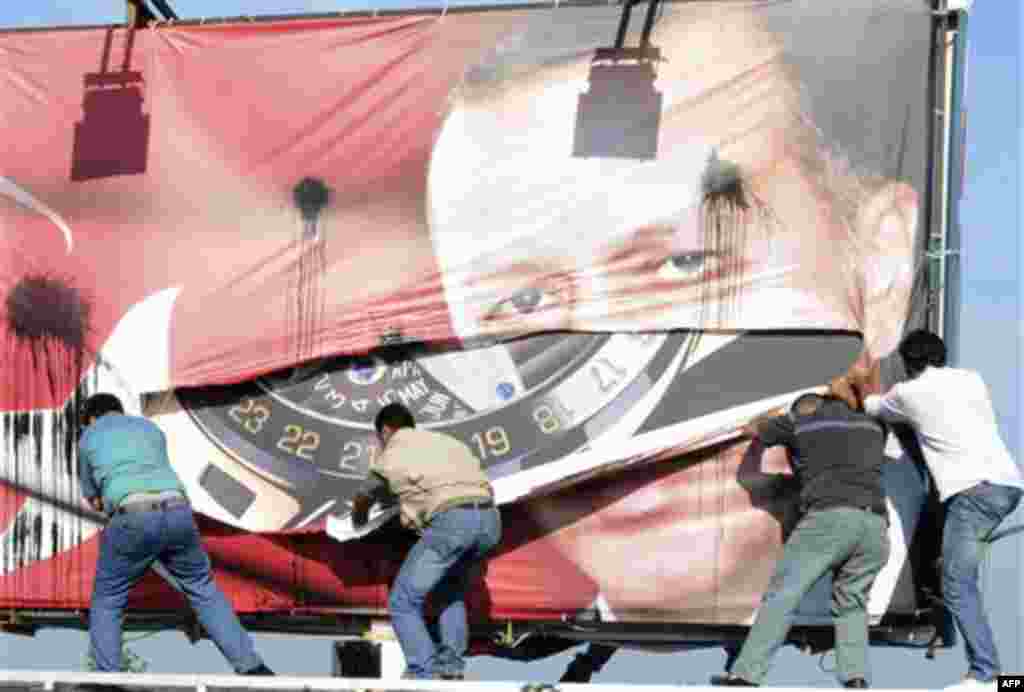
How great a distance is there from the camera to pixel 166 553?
32.3 ft

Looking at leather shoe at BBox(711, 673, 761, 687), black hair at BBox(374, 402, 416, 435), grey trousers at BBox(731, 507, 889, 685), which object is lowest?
leather shoe at BBox(711, 673, 761, 687)

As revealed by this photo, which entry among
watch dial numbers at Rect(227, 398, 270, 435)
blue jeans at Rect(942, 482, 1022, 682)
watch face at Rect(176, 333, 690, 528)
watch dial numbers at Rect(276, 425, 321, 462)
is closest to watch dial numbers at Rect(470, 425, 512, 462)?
watch face at Rect(176, 333, 690, 528)

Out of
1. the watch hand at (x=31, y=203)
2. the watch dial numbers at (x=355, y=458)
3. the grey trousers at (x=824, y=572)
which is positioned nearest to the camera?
the grey trousers at (x=824, y=572)

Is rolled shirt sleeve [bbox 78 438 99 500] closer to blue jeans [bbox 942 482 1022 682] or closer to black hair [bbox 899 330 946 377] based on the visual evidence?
black hair [bbox 899 330 946 377]

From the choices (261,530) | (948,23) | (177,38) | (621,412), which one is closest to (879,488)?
(621,412)

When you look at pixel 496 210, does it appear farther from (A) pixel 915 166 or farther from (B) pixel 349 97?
(A) pixel 915 166

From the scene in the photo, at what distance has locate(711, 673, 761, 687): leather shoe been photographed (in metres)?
9.38

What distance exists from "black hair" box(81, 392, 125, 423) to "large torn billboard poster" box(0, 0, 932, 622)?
419mm

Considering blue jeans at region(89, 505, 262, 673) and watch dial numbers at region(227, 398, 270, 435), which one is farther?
watch dial numbers at region(227, 398, 270, 435)

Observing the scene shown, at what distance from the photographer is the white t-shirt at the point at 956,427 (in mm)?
9539

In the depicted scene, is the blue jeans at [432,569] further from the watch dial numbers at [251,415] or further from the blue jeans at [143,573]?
the watch dial numbers at [251,415]

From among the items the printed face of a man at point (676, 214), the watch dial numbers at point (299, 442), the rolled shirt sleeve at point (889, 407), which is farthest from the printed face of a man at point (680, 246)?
the watch dial numbers at point (299, 442)

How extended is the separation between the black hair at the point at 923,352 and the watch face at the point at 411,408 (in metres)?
1.01

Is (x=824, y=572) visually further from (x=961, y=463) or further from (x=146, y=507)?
(x=146, y=507)
